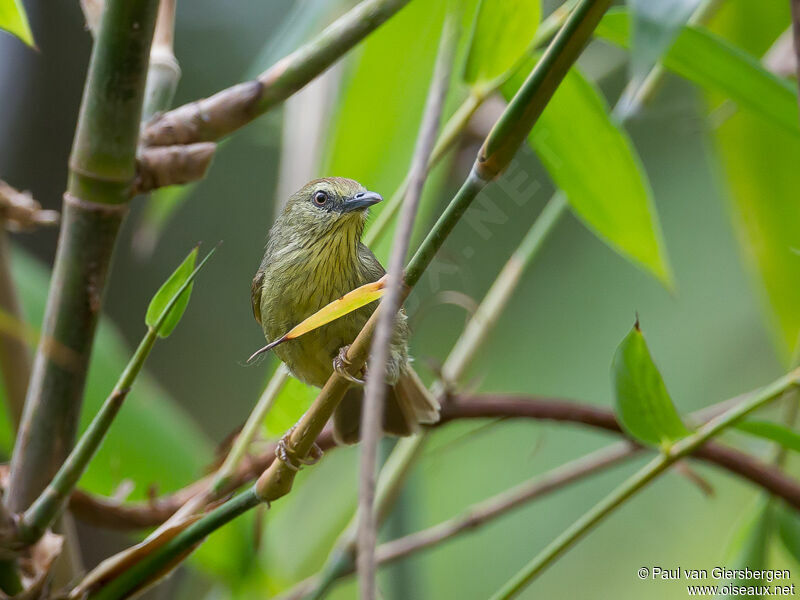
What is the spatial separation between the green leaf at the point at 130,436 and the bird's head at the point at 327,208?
1.64ft

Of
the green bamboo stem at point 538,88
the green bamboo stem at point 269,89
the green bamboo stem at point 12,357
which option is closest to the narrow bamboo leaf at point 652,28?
the green bamboo stem at point 538,88

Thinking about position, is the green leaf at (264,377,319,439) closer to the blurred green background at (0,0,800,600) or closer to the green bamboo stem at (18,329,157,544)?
the blurred green background at (0,0,800,600)

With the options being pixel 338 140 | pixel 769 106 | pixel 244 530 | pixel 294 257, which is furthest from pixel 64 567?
pixel 769 106

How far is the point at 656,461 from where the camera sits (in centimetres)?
129

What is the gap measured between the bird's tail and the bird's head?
1.01ft

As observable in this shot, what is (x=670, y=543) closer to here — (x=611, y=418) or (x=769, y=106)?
(x=611, y=418)

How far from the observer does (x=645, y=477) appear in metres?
1.26

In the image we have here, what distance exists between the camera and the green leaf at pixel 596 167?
1.44 m

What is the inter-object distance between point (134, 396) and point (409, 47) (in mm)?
974

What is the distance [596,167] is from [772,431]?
0.51 m

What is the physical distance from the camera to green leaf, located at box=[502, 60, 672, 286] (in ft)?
4.73

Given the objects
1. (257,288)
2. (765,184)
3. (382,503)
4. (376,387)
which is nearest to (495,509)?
(382,503)

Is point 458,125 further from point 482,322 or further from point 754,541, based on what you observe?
point 754,541

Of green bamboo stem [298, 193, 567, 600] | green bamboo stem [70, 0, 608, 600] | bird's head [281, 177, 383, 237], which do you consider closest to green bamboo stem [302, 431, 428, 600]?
green bamboo stem [298, 193, 567, 600]
